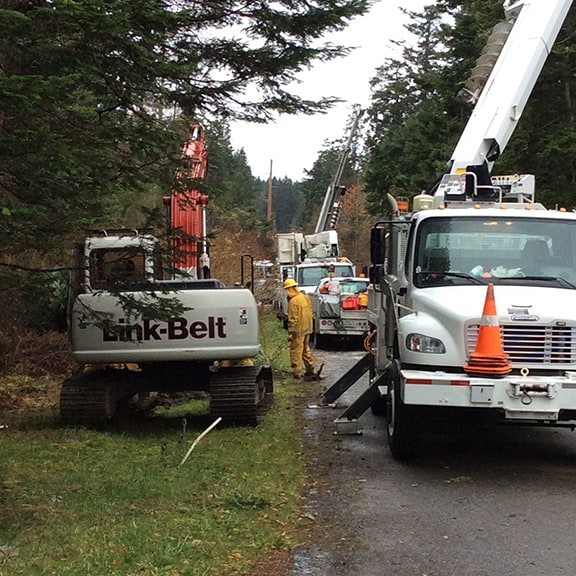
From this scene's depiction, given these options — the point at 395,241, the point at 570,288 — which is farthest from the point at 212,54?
the point at 570,288

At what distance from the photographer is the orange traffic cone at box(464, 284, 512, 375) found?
7215 mm

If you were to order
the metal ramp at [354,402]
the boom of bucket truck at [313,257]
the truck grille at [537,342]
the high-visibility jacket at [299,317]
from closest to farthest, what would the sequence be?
the truck grille at [537,342] < the metal ramp at [354,402] < the high-visibility jacket at [299,317] < the boom of bucket truck at [313,257]

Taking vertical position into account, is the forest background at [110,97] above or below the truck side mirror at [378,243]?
above

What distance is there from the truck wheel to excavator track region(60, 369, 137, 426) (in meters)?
3.46

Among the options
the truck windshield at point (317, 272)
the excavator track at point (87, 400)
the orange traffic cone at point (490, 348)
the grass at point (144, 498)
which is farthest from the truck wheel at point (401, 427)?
the truck windshield at point (317, 272)

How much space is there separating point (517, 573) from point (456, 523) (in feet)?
3.59

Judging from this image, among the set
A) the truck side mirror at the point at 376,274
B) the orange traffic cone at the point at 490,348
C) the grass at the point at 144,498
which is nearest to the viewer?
the grass at the point at 144,498

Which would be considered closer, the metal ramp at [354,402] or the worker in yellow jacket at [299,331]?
the metal ramp at [354,402]

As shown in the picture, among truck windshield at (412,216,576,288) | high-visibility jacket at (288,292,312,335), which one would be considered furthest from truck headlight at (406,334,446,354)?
high-visibility jacket at (288,292,312,335)

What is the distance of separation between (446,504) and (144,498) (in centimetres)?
249

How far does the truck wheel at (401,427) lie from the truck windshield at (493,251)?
44.2 inches

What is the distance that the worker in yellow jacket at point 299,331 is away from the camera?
14781mm

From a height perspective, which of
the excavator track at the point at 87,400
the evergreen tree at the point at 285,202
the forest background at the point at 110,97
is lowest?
the excavator track at the point at 87,400

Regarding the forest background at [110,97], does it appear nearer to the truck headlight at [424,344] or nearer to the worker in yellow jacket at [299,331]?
the truck headlight at [424,344]
